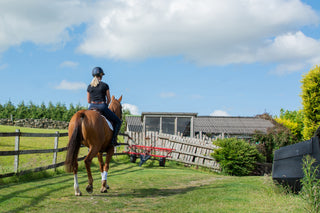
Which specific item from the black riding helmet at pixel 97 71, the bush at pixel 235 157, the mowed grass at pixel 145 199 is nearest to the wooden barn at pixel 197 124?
the bush at pixel 235 157

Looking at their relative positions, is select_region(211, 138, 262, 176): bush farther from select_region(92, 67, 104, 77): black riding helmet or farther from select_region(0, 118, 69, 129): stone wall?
select_region(0, 118, 69, 129): stone wall

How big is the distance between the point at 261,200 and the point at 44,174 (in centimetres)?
688

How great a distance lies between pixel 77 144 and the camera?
261 inches

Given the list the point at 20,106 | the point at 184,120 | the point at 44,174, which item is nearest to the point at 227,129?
the point at 184,120

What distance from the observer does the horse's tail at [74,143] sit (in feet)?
21.1

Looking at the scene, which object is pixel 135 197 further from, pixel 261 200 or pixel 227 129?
pixel 227 129

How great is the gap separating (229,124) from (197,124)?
3320 mm

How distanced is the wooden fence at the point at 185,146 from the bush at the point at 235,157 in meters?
1.32

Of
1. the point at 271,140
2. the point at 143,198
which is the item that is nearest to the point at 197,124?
the point at 271,140

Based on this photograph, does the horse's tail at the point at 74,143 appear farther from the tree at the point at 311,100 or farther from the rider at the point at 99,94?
the tree at the point at 311,100

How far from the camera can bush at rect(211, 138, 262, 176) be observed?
1611 centimetres

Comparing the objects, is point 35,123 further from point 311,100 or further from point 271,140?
point 311,100

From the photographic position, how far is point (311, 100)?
44.6 feet

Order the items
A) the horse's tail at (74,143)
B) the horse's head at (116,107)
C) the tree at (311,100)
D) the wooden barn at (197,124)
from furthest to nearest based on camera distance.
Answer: the wooden barn at (197,124)
the tree at (311,100)
the horse's head at (116,107)
the horse's tail at (74,143)
